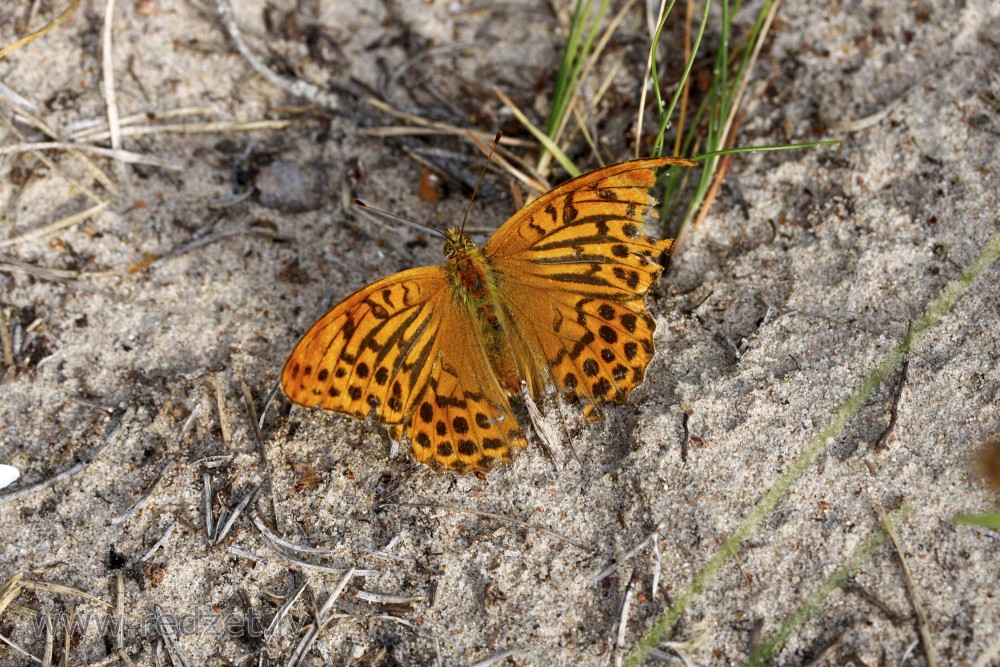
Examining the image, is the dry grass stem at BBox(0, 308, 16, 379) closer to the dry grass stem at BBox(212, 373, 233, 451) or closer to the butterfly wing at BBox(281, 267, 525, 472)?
the dry grass stem at BBox(212, 373, 233, 451)

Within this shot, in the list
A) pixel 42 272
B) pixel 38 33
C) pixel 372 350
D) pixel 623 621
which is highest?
pixel 38 33

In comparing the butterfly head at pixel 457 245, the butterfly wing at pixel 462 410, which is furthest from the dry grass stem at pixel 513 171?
the butterfly wing at pixel 462 410

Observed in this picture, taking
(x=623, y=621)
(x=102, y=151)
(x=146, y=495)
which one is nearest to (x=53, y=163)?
(x=102, y=151)

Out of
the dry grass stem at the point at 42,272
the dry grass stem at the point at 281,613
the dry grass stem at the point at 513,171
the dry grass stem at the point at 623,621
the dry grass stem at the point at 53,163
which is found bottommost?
the dry grass stem at the point at 281,613

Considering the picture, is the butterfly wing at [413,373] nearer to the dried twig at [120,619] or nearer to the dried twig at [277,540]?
the dried twig at [277,540]

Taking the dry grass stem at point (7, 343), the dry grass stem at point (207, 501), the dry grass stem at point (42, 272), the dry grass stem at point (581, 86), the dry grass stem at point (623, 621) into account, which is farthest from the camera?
the dry grass stem at point (581, 86)

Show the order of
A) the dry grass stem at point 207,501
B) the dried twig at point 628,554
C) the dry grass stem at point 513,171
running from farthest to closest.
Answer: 1. the dry grass stem at point 513,171
2. the dry grass stem at point 207,501
3. the dried twig at point 628,554

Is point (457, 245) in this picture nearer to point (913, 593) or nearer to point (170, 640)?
point (170, 640)

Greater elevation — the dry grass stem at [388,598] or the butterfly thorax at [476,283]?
the butterfly thorax at [476,283]
